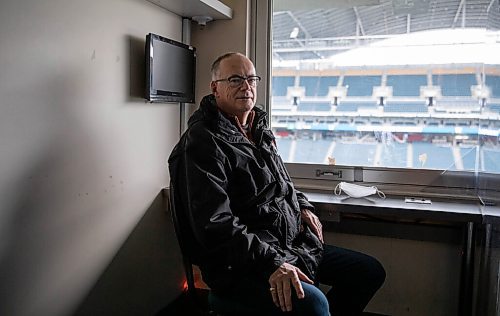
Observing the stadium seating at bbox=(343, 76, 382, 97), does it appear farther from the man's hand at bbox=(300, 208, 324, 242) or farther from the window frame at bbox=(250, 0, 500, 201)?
the man's hand at bbox=(300, 208, 324, 242)

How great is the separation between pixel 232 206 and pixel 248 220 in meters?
0.09

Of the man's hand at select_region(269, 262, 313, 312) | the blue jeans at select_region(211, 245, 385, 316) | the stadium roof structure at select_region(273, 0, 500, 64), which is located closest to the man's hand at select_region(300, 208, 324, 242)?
the blue jeans at select_region(211, 245, 385, 316)

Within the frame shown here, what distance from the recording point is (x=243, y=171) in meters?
1.65

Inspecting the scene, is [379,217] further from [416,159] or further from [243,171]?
[243,171]

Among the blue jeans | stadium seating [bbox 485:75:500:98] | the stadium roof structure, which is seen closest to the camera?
stadium seating [bbox 485:75:500:98]

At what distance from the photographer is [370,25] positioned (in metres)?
2.46

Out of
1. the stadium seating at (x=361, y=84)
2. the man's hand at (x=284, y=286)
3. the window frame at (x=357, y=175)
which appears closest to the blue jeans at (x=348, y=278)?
the man's hand at (x=284, y=286)

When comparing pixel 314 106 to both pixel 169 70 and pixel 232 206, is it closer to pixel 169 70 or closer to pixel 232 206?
pixel 169 70

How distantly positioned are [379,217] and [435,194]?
0.32 meters

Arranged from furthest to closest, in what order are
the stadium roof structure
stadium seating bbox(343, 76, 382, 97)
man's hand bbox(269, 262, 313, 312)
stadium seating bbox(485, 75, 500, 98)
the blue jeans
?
stadium seating bbox(343, 76, 382, 97), the stadium roof structure, the blue jeans, stadium seating bbox(485, 75, 500, 98), man's hand bbox(269, 262, 313, 312)

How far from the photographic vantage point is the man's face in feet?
5.86

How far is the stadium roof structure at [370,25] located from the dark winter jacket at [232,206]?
37.7 inches

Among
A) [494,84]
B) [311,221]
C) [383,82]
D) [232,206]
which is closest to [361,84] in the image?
[383,82]

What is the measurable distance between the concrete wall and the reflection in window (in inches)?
33.1
